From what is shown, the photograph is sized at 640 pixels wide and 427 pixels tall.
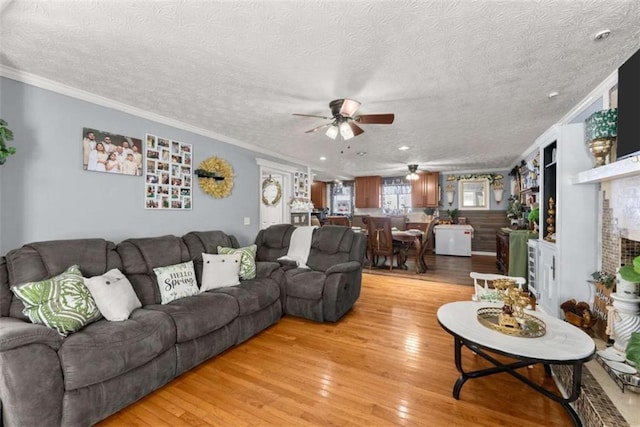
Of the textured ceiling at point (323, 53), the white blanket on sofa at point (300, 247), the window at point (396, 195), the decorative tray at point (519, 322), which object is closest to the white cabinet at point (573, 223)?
the textured ceiling at point (323, 53)

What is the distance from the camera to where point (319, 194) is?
9.50 m

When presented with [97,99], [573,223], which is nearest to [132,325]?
[97,99]

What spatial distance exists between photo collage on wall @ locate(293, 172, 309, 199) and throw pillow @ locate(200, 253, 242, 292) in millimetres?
2965

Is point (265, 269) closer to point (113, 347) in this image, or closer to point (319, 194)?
point (113, 347)

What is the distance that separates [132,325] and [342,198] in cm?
817

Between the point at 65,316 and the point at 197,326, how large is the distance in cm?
81

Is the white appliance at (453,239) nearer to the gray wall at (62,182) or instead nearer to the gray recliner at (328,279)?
the gray recliner at (328,279)

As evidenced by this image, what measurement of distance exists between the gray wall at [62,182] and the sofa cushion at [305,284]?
5.15ft

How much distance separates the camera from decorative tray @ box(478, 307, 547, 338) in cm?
169

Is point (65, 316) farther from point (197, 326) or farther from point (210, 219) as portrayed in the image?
point (210, 219)

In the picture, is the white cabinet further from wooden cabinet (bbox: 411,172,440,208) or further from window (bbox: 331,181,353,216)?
window (bbox: 331,181,353,216)

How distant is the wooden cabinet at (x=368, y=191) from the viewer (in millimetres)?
8656

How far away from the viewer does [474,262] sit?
6500 mm

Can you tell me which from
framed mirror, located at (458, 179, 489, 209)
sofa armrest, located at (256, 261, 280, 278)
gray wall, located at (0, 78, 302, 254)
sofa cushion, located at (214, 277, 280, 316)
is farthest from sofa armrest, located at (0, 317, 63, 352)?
framed mirror, located at (458, 179, 489, 209)
